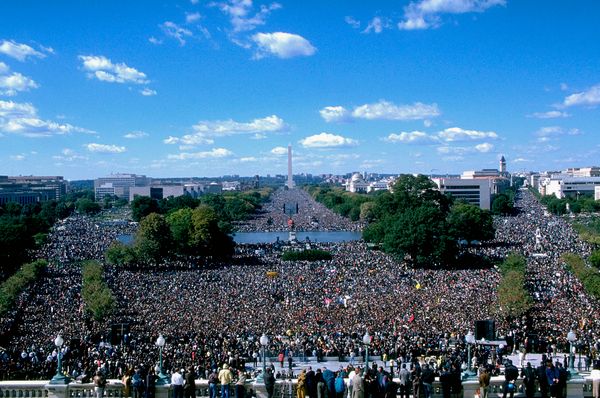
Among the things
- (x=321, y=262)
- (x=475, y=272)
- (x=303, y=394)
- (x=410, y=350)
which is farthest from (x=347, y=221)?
(x=303, y=394)

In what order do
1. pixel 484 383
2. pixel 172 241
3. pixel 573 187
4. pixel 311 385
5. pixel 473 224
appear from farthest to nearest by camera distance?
1. pixel 573 187
2. pixel 473 224
3. pixel 172 241
4. pixel 311 385
5. pixel 484 383

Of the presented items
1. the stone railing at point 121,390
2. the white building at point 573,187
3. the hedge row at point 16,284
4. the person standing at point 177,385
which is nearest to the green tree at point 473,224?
the hedge row at point 16,284

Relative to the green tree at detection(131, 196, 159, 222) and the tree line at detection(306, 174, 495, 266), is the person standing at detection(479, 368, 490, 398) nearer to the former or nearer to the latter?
the tree line at detection(306, 174, 495, 266)

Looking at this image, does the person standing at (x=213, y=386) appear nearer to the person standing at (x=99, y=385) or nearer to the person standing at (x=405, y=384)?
the person standing at (x=99, y=385)

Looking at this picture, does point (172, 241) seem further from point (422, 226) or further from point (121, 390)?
point (121, 390)

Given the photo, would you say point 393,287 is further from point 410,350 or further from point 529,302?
point 410,350

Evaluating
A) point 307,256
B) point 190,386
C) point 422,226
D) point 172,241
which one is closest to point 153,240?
point 172,241
